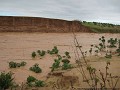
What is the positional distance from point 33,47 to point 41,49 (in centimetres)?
59

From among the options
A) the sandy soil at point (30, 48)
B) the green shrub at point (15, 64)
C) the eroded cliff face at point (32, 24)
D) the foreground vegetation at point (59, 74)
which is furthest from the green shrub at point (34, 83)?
the eroded cliff face at point (32, 24)

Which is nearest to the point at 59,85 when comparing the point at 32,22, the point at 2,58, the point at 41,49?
the point at 2,58

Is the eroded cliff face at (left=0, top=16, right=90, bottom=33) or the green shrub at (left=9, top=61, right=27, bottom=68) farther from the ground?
the eroded cliff face at (left=0, top=16, right=90, bottom=33)

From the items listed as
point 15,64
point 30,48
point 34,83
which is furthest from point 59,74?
point 30,48

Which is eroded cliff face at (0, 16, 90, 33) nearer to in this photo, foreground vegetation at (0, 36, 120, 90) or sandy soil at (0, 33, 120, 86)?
sandy soil at (0, 33, 120, 86)

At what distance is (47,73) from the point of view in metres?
14.7

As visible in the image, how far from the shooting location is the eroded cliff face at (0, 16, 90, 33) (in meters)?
26.9

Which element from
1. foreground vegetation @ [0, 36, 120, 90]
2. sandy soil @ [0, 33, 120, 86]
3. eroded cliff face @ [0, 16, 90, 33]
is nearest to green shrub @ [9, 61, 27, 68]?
foreground vegetation @ [0, 36, 120, 90]

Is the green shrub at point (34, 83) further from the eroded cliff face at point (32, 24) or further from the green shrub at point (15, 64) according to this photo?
the eroded cliff face at point (32, 24)

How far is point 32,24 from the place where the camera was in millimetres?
28859

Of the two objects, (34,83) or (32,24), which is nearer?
(34,83)

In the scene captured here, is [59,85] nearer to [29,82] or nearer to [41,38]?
[29,82]

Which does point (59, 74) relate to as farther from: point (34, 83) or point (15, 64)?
point (15, 64)

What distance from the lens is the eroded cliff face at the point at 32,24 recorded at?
88.1ft
